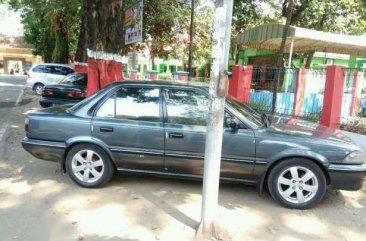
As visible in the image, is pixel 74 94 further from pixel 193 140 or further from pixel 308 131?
pixel 308 131

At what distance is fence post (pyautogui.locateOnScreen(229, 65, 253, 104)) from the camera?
1108 centimetres

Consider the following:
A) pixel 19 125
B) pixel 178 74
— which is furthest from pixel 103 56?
pixel 178 74

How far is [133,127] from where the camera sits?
18.8ft

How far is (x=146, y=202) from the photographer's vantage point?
5480mm

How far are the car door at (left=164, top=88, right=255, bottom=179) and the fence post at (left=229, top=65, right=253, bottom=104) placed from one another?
18.1ft

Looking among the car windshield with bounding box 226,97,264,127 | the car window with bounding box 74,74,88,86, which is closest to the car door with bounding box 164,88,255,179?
the car windshield with bounding box 226,97,264,127

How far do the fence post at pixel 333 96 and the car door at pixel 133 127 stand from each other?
418 cm

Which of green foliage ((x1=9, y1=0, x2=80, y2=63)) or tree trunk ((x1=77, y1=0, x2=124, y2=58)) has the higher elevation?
green foliage ((x1=9, y1=0, x2=80, y2=63))

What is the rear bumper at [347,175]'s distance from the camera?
5238 millimetres

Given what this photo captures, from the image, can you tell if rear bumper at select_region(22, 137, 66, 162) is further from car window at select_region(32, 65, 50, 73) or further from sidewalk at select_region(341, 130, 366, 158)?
car window at select_region(32, 65, 50, 73)

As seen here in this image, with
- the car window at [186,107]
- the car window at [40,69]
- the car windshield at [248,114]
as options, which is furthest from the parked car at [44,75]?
the car windshield at [248,114]

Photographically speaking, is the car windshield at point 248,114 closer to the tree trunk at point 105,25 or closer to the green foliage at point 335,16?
the tree trunk at point 105,25

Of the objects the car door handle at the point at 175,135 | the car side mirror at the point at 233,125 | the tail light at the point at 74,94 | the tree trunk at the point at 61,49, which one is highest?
the tree trunk at the point at 61,49

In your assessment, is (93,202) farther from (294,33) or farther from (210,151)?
(294,33)
